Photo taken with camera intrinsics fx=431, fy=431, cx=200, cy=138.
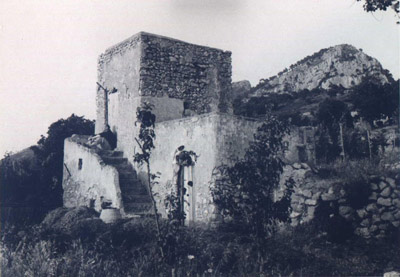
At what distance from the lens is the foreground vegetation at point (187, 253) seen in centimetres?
787

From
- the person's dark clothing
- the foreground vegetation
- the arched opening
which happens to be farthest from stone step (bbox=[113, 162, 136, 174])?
the foreground vegetation

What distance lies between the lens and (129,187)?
48.0ft

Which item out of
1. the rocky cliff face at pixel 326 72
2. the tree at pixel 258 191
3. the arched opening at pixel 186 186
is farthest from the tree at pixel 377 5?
the rocky cliff face at pixel 326 72

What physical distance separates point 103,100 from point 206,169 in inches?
299

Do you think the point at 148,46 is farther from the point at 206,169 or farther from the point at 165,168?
the point at 206,169

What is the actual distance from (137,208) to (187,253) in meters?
5.00

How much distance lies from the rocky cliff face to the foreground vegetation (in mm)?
33013

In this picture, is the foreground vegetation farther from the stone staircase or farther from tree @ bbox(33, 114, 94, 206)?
tree @ bbox(33, 114, 94, 206)

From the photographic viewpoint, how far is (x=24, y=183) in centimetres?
2012

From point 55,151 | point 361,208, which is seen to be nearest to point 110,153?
point 55,151

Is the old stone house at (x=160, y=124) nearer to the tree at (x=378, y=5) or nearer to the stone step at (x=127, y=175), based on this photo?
the stone step at (x=127, y=175)

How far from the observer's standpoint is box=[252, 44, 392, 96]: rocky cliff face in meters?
43.4

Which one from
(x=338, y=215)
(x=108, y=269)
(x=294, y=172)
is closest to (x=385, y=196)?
(x=338, y=215)

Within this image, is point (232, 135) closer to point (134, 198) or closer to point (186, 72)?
point (134, 198)
